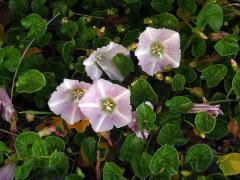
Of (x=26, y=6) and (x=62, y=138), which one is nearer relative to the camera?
(x=62, y=138)

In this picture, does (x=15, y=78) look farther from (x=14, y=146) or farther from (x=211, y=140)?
(x=211, y=140)

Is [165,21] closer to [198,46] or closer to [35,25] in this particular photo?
[198,46]

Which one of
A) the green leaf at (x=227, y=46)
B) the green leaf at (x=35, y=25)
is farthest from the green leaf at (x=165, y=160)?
the green leaf at (x=35, y=25)

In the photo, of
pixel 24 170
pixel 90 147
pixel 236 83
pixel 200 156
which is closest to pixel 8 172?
pixel 24 170

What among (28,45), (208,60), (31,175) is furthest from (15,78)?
(208,60)

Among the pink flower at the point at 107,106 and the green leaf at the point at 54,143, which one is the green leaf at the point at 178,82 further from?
the green leaf at the point at 54,143
